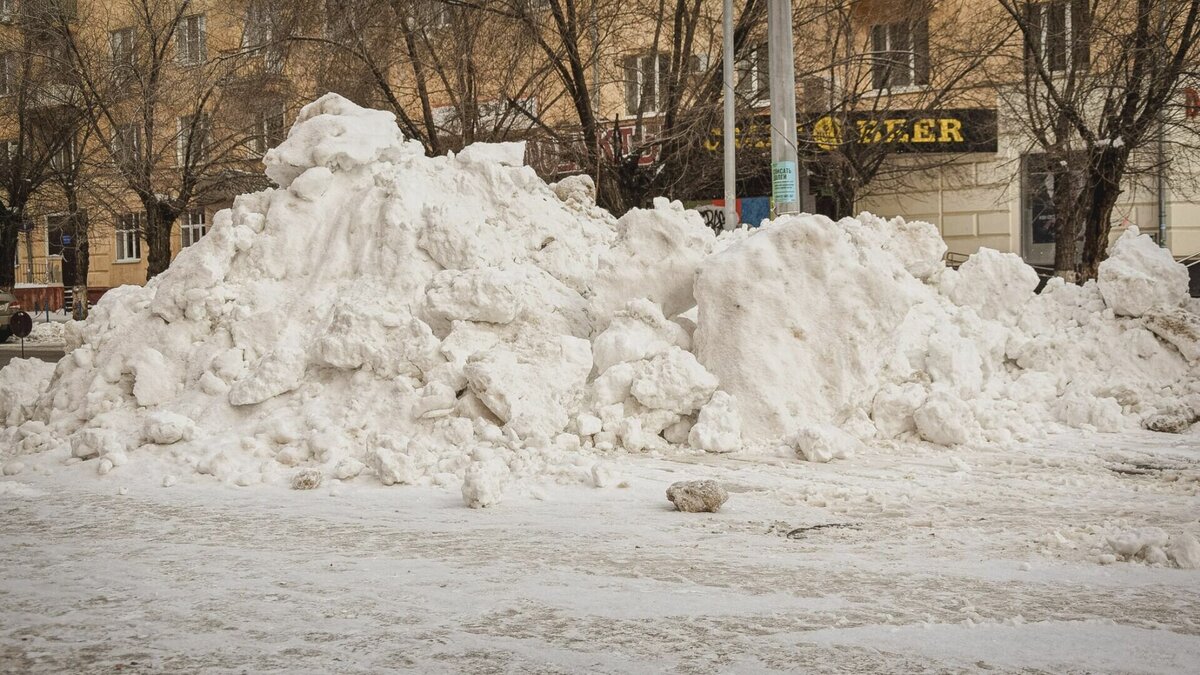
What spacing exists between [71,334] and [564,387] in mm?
4045

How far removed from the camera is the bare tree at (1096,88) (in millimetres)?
13281

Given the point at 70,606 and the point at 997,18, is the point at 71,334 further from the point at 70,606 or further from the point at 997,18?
the point at 997,18

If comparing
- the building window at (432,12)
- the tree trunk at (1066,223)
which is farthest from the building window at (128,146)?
the tree trunk at (1066,223)

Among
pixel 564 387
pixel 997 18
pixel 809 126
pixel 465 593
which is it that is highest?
pixel 997 18

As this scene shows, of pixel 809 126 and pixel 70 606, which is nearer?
pixel 70 606

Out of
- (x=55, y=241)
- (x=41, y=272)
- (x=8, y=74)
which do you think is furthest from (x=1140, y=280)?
(x=41, y=272)

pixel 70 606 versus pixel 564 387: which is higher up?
pixel 564 387

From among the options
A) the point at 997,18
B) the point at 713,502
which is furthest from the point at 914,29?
the point at 713,502

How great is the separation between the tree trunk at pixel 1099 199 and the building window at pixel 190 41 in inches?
583

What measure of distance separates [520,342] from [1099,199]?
9.53 meters

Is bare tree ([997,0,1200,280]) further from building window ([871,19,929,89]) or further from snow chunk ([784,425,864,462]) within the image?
snow chunk ([784,425,864,462])

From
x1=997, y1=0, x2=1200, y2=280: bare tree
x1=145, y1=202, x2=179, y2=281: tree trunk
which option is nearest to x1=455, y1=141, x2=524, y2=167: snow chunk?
x1=997, y1=0, x2=1200, y2=280: bare tree

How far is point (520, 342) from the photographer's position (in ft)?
26.0

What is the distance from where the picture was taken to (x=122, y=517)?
18.4ft
